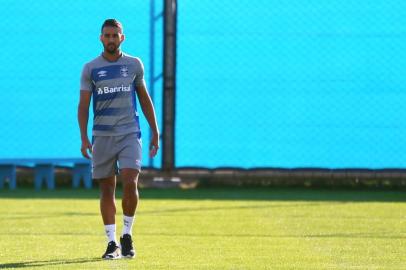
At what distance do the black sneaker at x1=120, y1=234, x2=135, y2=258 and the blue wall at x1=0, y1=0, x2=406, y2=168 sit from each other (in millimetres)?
8104

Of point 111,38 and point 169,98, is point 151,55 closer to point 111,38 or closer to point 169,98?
point 169,98

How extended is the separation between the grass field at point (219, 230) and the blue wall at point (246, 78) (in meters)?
1.07

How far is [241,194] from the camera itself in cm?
1452

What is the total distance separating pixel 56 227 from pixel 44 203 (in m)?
2.89

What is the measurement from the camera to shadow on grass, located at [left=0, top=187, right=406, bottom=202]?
1380 cm

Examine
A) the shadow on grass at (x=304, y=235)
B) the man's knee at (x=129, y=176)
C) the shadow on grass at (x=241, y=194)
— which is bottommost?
the shadow on grass at (x=304, y=235)

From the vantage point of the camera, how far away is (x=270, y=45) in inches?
617

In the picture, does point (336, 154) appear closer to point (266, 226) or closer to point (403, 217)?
point (403, 217)

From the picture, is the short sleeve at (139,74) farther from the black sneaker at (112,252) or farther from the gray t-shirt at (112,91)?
the black sneaker at (112,252)

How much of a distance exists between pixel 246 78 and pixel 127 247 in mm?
8317

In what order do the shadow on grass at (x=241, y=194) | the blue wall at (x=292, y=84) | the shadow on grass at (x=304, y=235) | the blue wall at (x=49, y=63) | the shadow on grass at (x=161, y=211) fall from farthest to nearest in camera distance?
the blue wall at (x=49, y=63) < the blue wall at (x=292, y=84) < the shadow on grass at (x=241, y=194) < the shadow on grass at (x=161, y=211) < the shadow on grass at (x=304, y=235)

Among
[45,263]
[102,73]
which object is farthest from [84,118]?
[45,263]

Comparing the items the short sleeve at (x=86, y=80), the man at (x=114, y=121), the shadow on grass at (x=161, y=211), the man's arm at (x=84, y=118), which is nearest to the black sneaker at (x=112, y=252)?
the man at (x=114, y=121)

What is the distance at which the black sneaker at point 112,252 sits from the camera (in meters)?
7.49
